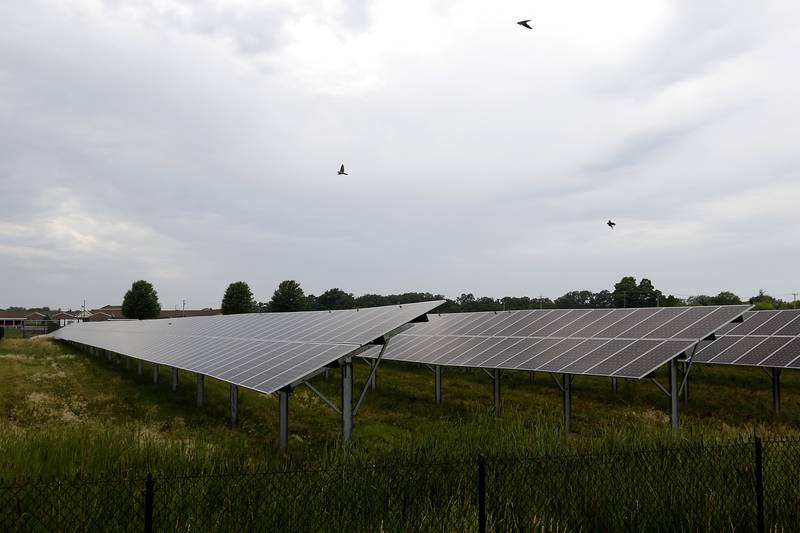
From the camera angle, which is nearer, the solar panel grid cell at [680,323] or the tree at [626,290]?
the solar panel grid cell at [680,323]

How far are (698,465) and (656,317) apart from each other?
13390 millimetres

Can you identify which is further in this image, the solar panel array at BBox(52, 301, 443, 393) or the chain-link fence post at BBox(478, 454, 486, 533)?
the solar panel array at BBox(52, 301, 443, 393)

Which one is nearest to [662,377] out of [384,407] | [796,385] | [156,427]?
[796,385]

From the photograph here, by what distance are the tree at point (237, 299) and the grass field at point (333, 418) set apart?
2303 inches

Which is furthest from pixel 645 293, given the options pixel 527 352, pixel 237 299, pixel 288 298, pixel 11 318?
pixel 11 318

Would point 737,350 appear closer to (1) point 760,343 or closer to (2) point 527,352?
(1) point 760,343

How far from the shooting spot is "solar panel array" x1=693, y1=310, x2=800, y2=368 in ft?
76.9

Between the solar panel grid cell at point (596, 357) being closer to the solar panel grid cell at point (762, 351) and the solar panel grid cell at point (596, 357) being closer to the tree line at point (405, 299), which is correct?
the solar panel grid cell at point (762, 351)

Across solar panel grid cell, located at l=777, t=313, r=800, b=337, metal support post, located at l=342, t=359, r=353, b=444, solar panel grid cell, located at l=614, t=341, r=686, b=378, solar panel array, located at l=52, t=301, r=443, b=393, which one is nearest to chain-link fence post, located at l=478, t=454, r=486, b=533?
solar panel array, located at l=52, t=301, r=443, b=393

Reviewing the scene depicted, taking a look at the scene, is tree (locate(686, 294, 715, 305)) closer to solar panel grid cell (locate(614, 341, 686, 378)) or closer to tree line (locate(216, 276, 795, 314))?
tree line (locate(216, 276, 795, 314))

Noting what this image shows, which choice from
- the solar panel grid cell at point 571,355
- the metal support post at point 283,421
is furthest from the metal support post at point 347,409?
the solar panel grid cell at point 571,355

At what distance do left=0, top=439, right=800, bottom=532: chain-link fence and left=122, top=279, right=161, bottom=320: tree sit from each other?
10948cm

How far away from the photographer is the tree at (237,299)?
99375 millimetres

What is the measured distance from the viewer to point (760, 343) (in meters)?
26.0
